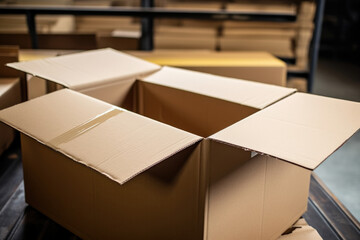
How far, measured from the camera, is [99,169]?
941mm

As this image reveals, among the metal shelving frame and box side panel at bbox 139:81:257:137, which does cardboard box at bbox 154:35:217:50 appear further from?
box side panel at bbox 139:81:257:137

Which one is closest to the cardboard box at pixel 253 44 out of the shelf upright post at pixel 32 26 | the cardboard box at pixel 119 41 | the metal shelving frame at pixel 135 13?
the metal shelving frame at pixel 135 13

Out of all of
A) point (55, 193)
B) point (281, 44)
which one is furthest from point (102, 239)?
point (281, 44)

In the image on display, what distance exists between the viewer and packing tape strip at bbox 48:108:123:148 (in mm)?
1085

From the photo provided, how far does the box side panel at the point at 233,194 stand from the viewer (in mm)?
1059

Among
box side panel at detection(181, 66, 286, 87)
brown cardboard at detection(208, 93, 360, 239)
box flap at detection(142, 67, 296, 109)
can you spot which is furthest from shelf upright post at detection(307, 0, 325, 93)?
brown cardboard at detection(208, 93, 360, 239)

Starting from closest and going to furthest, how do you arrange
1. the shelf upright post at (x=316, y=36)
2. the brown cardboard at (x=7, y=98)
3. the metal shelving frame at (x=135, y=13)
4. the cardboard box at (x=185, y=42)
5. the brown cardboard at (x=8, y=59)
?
1. the brown cardboard at (x=7, y=98)
2. the brown cardboard at (x=8, y=59)
3. the metal shelving frame at (x=135, y=13)
4. the shelf upright post at (x=316, y=36)
5. the cardboard box at (x=185, y=42)

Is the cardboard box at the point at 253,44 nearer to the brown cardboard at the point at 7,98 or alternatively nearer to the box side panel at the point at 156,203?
the brown cardboard at the point at 7,98

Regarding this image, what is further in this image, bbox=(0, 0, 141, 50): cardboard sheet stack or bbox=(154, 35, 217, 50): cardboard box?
bbox=(154, 35, 217, 50): cardboard box

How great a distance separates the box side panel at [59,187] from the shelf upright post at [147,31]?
161cm

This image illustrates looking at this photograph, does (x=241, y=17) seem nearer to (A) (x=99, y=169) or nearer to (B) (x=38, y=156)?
(B) (x=38, y=156)

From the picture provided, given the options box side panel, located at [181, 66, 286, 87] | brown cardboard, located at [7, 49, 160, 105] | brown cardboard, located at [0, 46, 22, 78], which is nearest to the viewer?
brown cardboard, located at [7, 49, 160, 105]

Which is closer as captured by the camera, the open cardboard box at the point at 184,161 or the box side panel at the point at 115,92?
the open cardboard box at the point at 184,161

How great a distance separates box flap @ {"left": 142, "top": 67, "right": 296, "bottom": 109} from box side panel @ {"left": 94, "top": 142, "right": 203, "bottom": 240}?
1.40ft
